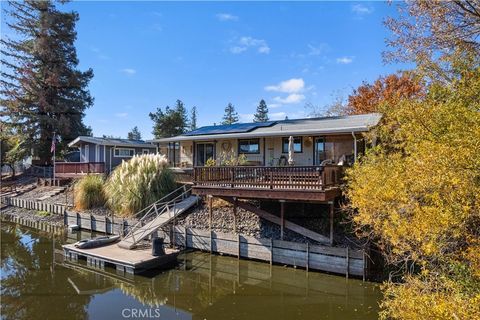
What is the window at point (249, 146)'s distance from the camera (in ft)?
52.7

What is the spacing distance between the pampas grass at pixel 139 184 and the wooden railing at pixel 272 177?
4464mm

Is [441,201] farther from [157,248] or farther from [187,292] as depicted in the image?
[157,248]

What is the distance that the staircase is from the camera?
493 inches

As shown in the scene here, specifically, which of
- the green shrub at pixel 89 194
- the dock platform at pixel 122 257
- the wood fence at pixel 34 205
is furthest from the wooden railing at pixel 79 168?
the dock platform at pixel 122 257

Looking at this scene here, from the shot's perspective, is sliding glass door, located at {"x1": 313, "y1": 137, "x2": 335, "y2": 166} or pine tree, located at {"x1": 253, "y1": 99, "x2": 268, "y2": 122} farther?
pine tree, located at {"x1": 253, "y1": 99, "x2": 268, "y2": 122}

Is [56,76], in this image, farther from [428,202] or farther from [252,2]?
[428,202]

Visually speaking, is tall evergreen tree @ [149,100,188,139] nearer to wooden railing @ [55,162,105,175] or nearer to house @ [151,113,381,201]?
wooden railing @ [55,162,105,175]

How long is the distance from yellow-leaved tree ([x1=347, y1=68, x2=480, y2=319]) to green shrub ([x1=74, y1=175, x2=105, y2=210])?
51.2 ft

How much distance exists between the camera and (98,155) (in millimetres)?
24750

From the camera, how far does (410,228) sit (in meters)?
5.20

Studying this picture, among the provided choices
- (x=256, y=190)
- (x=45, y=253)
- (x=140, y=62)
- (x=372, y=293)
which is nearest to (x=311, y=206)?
(x=256, y=190)

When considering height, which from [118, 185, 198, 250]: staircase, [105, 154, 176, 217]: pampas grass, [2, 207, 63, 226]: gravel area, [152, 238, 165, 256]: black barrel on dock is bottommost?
[2, 207, 63, 226]: gravel area

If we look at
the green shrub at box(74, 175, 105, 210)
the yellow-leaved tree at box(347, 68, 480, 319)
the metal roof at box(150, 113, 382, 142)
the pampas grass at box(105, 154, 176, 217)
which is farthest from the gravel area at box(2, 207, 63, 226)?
the yellow-leaved tree at box(347, 68, 480, 319)

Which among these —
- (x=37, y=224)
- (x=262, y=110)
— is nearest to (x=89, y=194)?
(x=37, y=224)
